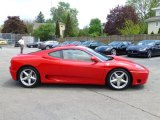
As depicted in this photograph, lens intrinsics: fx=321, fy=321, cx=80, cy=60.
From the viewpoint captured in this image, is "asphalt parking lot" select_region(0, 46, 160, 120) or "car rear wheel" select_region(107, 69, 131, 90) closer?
"asphalt parking lot" select_region(0, 46, 160, 120)

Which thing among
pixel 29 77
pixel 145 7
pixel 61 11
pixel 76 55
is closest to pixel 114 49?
pixel 76 55

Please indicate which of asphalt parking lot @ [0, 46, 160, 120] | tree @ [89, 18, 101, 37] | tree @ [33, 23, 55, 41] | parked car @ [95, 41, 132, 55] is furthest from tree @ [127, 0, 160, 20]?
asphalt parking lot @ [0, 46, 160, 120]

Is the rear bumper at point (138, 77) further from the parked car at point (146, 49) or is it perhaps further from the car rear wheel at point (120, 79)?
the parked car at point (146, 49)

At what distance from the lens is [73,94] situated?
318 inches

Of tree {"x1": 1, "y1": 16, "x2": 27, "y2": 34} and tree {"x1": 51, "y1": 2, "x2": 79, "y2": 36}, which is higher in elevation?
tree {"x1": 51, "y1": 2, "x2": 79, "y2": 36}

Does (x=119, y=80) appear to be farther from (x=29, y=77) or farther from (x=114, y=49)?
(x=114, y=49)

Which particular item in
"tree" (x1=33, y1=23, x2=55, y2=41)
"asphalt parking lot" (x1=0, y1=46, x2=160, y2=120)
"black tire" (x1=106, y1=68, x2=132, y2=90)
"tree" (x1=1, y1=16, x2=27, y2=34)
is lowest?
"asphalt parking lot" (x1=0, y1=46, x2=160, y2=120)

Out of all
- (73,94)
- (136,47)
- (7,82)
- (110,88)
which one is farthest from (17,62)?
(136,47)

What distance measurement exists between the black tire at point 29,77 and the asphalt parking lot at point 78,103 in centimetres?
22

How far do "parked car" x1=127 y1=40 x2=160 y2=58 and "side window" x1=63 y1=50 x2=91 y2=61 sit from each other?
44.8 feet

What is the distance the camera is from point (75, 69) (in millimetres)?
8828

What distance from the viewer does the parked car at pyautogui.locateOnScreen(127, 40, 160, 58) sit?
22141mm

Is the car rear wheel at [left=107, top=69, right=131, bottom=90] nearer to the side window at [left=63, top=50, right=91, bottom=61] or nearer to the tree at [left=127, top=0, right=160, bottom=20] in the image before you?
the side window at [left=63, top=50, right=91, bottom=61]

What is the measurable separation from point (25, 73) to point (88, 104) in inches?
109
